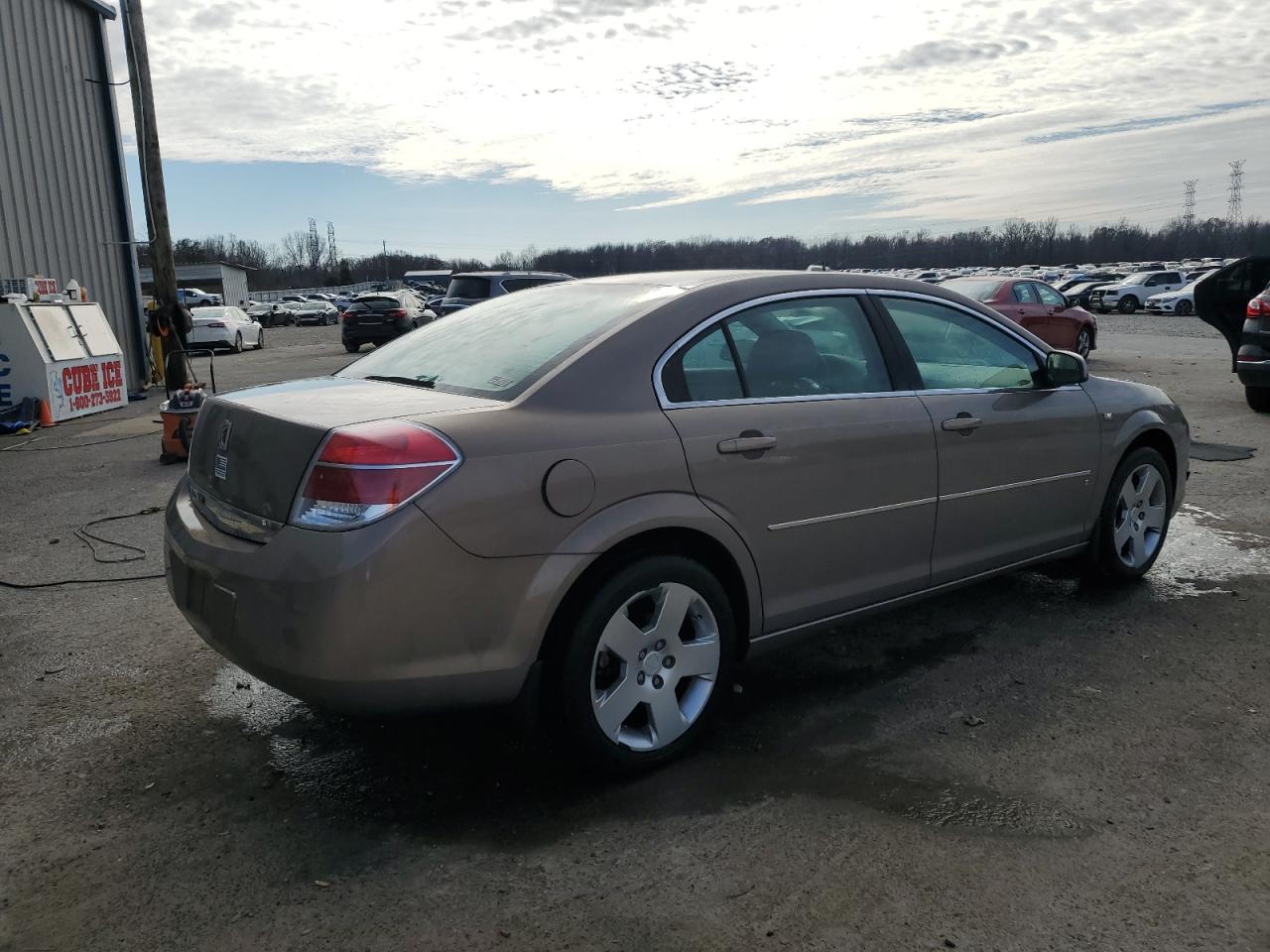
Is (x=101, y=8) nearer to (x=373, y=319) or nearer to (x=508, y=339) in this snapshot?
(x=373, y=319)

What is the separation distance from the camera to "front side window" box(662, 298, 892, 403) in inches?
133

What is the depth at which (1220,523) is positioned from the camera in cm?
635

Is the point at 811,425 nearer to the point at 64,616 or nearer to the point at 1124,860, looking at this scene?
the point at 1124,860

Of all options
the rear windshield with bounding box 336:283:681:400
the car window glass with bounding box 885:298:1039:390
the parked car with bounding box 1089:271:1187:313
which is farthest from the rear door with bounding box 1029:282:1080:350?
the parked car with bounding box 1089:271:1187:313

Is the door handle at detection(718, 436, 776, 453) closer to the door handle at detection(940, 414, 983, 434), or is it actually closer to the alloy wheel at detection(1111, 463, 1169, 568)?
the door handle at detection(940, 414, 983, 434)

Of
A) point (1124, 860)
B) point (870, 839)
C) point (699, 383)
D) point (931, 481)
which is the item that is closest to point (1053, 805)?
point (1124, 860)

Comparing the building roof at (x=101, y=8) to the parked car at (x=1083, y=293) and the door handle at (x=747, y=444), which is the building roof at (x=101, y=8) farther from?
the parked car at (x=1083, y=293)

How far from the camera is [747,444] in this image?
11.0 feet

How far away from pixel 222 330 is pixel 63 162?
1337 centimetres

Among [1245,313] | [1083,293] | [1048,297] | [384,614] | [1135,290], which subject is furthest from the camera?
[1083,293]

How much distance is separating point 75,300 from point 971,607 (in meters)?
14.1

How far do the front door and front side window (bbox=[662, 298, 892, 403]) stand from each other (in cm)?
24

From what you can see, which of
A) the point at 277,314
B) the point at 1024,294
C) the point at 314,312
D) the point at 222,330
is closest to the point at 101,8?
the point at 222,330

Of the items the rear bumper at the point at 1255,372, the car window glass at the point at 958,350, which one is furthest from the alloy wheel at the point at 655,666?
the rear bumper at the point at 1255,372
